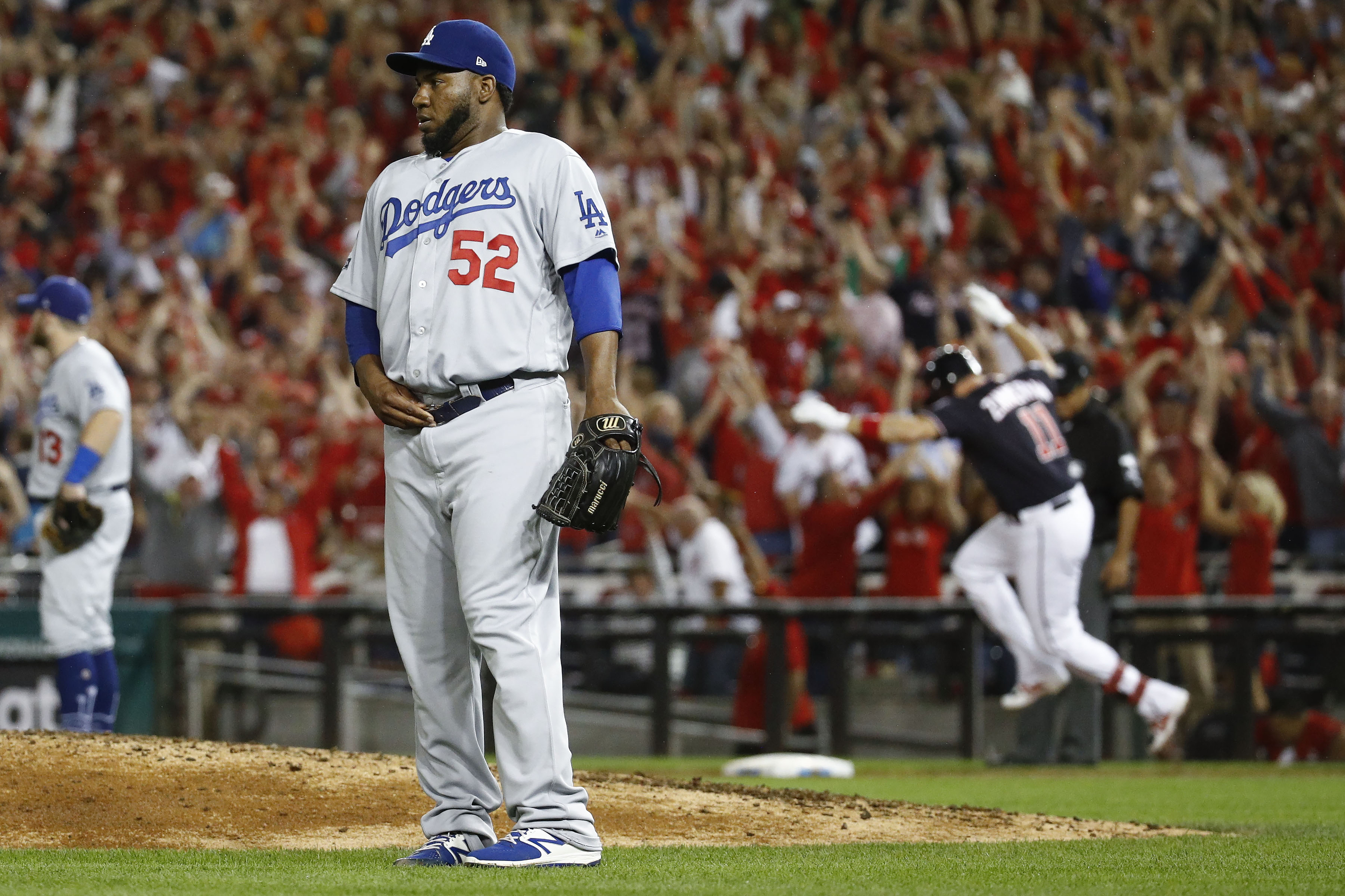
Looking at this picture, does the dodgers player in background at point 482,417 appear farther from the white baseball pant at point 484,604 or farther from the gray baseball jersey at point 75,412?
the gray baseball jersey at point 75,412

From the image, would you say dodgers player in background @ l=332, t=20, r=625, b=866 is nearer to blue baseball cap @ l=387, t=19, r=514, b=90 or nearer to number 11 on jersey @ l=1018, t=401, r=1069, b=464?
blue baseball cap @ l=387, t=19, r=514, b=90

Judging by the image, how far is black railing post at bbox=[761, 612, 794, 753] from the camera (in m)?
11.4

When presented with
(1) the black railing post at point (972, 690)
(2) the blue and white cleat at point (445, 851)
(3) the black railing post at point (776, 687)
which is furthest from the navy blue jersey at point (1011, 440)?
(2) the blue and white cleat at point (445, 851)

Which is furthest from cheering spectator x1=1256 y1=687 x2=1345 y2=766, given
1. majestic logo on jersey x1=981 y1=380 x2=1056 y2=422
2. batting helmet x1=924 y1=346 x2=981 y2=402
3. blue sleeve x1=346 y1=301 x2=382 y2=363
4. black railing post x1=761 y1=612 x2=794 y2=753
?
blue sleeve x1=346 y1=301 x2=382 y2=363

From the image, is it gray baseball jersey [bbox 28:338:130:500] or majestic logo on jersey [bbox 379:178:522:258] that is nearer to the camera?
majestic logo on jersey [bbox 379:178:522:258]

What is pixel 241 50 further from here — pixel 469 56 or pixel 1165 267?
pixel 469 56

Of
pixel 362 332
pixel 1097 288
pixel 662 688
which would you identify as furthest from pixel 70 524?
pixel 1097 288

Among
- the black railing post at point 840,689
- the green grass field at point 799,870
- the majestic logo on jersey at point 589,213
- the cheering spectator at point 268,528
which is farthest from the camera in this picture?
the cheering spectator at point 268,528

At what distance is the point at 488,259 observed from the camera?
4535mm

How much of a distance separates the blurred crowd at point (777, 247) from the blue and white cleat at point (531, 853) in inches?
277

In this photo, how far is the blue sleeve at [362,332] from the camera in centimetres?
477

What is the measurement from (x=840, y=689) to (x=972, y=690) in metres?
0.85

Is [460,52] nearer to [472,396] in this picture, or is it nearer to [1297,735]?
[472,396]

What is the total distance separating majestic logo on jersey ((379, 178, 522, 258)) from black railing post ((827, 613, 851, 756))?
23.5 feet
